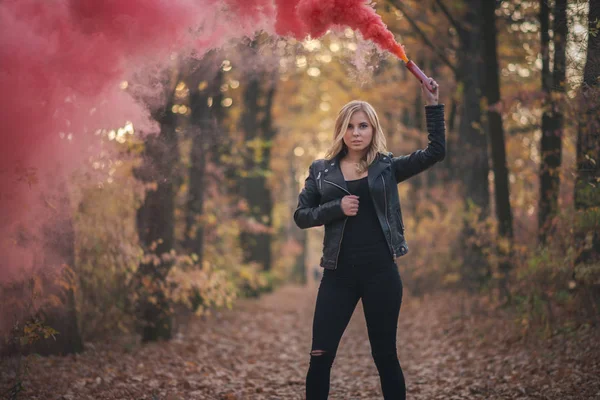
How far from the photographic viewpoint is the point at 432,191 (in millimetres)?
17297

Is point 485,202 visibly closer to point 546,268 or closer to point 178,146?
point 546,268

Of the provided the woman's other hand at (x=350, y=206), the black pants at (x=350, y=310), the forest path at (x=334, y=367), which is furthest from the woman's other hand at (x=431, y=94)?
the forest path at (x=334, y=367)

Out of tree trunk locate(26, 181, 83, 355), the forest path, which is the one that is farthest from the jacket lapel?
tree trunk locate(26, 181, 83, 355)

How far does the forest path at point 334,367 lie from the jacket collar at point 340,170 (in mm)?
3031

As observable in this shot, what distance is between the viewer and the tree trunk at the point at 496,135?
10016mm

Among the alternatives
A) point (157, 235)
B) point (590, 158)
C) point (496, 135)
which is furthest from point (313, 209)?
point (496, 135)

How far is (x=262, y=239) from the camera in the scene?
68.0ft

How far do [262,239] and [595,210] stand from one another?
1502cm

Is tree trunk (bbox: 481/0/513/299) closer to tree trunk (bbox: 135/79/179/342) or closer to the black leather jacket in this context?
tree trunk (bbox: 135/79/179/342)

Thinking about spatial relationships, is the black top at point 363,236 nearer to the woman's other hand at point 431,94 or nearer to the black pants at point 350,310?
the black pants at point 350,310

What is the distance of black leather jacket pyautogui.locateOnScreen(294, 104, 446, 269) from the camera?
430 cm

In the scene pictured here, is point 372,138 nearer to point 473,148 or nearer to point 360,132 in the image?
point 360,132

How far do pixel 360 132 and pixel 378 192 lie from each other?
1.59ft

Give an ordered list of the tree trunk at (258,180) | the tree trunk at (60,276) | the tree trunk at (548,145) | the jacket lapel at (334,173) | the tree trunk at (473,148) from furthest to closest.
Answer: the tree trunk at (258,180), the tree trunk at (473,148), the tree trunk at (548,145), the tree trunk at (60,276), the jacket lapel at (334,173)
